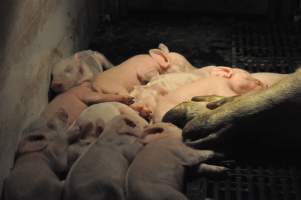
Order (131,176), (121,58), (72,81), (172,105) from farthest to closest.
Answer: (121,58) < (72,81) < (172,105) < (131,176)

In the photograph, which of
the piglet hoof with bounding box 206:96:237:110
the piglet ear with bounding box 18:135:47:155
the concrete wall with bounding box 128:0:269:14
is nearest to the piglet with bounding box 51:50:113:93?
the piglet ear with bounding box 18:135:47:155

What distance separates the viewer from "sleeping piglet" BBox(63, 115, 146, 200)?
3.33 metres

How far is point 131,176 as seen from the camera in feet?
11.3

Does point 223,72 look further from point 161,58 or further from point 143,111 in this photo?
point 143,111

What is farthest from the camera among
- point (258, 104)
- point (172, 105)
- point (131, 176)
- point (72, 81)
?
point (72, 81)

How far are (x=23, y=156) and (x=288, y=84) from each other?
1.57 meters

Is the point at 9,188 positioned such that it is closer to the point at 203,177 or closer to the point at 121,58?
the point at 203,177

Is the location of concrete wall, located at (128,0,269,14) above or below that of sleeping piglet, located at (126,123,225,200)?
below

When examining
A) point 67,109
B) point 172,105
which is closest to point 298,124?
point 172,105

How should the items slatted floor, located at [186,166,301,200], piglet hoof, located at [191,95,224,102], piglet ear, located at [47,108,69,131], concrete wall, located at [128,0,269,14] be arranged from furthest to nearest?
concrete wall, located at [128,0,269,14] → piglet hoof, located at [191,95,224,102] → piglet ear, located at [47,108,69,131] → slatted floor, located at [186,166,301,200]

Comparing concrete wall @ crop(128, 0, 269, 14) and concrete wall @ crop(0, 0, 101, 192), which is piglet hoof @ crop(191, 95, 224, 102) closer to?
concrete wall @ crop(0, 0, 101, 192)

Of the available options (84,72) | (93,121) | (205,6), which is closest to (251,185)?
(93,121)

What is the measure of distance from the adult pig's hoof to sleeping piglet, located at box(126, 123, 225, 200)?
10 cm

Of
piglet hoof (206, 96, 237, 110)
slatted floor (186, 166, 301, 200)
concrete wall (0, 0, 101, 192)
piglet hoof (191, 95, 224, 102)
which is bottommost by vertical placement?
slatted floor (186, 166, 301, 200)
